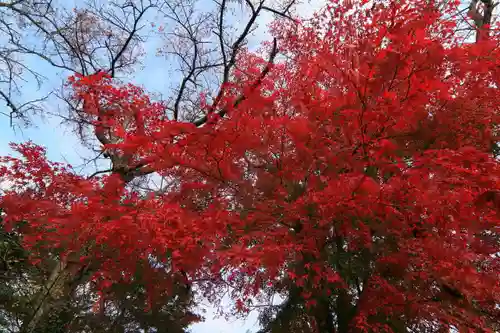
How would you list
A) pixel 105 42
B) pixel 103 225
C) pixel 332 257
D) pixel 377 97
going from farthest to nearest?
1. pixel 105 42
2. pixel 332 257
3. pixel 103 225
4. pixel 377 97

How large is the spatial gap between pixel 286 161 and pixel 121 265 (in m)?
3.99

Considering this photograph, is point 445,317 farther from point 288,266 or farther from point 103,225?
point 103,225

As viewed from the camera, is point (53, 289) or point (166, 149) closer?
point (166, 149)

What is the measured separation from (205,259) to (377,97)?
269cm

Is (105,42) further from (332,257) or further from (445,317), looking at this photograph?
(445,317)

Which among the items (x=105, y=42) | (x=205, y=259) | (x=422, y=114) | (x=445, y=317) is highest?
(x=105, y=42)

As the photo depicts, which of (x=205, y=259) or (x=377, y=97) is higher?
(x=377, y=97)

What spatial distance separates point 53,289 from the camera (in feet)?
21.1

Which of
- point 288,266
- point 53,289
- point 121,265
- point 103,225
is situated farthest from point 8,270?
point 288,266

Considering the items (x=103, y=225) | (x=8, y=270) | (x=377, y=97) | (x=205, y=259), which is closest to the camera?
(x=377, y=97)

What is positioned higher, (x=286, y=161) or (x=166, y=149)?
(x=286, y=161)

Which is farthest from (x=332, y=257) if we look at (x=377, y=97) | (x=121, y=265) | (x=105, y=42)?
(x=105, y=42)

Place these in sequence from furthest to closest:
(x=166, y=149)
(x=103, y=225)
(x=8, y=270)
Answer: (x=8, y=270) → (x=103, y=225) → (x=166, y=149)

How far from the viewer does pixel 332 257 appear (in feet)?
17.2
